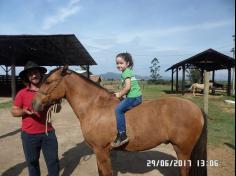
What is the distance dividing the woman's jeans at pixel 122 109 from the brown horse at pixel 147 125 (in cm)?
7

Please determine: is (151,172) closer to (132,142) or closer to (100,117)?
(132,142)

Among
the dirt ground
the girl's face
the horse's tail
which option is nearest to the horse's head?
the girl's face

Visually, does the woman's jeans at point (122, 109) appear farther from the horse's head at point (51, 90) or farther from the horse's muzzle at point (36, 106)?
the horse's muzzle at point (36, 106)

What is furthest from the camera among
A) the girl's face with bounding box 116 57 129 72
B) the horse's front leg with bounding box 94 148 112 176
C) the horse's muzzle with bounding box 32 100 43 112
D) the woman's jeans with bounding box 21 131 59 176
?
the girl's face with bounding box 116 57 129 72

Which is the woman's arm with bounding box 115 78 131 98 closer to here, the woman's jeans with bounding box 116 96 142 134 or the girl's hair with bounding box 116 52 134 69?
the woman's jeans with bounding box 116 96 142 134

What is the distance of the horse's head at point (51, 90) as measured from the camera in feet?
11.9

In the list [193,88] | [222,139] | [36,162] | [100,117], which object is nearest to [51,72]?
[100,117]

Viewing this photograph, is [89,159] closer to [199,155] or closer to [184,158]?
[184,158]

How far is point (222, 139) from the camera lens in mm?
7184

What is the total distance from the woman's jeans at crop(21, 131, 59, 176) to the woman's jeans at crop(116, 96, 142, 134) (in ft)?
3.08

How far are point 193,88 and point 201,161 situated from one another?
21.6 meters

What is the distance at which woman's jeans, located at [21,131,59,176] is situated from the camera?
12.1 ft

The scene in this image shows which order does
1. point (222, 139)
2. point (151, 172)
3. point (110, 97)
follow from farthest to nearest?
point (222, 139)
point (151, 172)
point (110, 97)

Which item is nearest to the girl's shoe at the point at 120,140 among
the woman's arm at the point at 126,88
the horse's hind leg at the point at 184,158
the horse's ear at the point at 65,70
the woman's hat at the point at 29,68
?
the woman's arm at the point at 126,88
